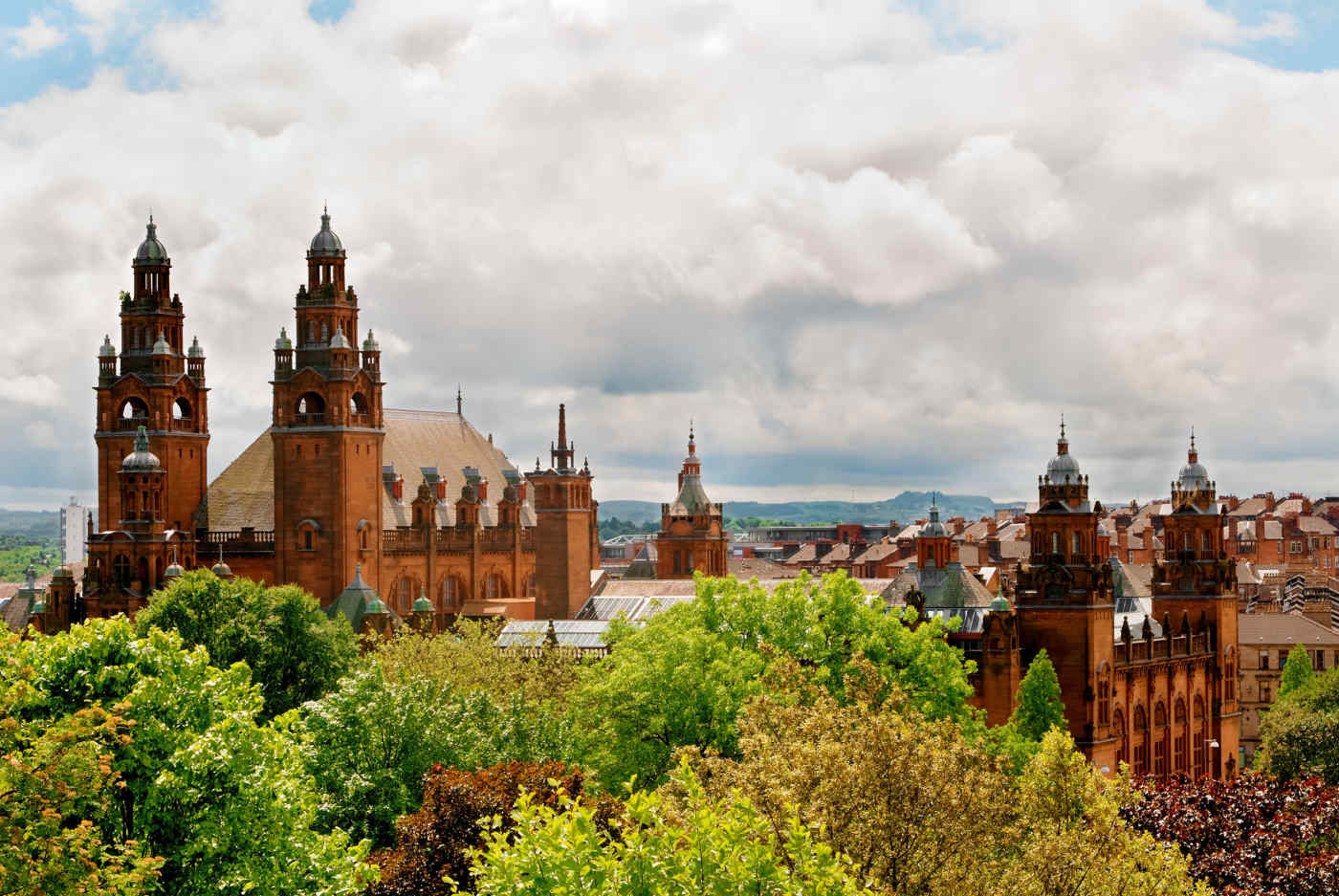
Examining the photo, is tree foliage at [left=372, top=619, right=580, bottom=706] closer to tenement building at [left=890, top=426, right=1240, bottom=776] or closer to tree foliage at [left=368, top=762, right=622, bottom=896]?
tenement building at [left=890, top=426, right=1240, bottom=776]

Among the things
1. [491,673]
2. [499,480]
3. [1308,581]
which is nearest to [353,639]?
[491,673]

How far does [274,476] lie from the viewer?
11644 cm

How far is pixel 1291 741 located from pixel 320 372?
60189mm

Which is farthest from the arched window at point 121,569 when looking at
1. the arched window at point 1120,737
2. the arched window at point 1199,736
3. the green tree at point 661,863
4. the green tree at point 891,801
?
the green tree at point 661,863

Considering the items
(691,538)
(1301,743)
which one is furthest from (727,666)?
(691,538)

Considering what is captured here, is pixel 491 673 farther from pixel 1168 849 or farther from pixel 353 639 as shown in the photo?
pixel 1168 849

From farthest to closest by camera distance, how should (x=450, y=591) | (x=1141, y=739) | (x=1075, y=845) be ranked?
(x=450, y=591), (x=1141, y=739), (x=1075, y=845)

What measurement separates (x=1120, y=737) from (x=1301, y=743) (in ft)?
37.5

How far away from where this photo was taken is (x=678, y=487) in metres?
148

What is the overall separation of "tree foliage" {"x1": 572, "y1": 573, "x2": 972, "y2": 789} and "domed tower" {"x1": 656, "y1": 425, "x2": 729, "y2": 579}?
237 feet

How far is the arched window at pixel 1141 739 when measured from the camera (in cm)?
10556

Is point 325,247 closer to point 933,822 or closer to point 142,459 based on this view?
point 142,459

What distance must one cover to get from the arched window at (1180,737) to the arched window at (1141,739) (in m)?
3.79

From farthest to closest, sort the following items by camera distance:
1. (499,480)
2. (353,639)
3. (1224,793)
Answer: (499,480), (353,639), (1224,793)
